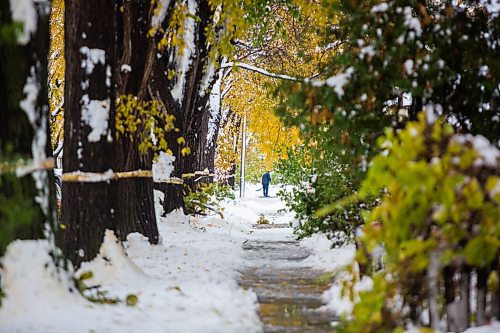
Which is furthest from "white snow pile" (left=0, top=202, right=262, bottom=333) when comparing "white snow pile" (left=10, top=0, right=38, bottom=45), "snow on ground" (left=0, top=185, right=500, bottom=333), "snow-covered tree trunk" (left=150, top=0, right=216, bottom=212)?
"snow-covered tree trunk" (left=150, top=0, right=216, bottom=212)

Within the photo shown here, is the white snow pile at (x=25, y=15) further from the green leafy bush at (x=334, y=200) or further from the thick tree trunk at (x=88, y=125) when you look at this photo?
the green leafy bush at (x=334, y=200)

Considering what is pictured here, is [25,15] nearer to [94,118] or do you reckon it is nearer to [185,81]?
[94,118]

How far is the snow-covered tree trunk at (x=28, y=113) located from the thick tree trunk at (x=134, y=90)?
3.34m

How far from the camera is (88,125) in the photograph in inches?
301

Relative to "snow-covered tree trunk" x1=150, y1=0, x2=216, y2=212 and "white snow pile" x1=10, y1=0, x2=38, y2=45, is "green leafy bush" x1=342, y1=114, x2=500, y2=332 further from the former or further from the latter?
"snow-covered tree trunk" x1=150, y1=0, x2=216, y2=212

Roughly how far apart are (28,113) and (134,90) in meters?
4.69

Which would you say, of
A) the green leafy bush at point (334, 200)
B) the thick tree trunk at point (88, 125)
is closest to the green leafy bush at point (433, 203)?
the thick tree trunk at point (88, 125)

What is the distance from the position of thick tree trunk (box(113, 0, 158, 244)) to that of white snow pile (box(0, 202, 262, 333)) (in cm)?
173

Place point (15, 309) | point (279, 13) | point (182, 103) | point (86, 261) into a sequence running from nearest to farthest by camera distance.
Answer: point (15, 309) < point (86, 261) < point (182, 103) < point (279, 13)

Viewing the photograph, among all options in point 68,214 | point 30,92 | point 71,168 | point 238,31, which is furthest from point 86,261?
point 238,31

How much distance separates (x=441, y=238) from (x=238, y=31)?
7.21 meters

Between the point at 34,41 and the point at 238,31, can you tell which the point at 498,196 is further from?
the point at 238,31

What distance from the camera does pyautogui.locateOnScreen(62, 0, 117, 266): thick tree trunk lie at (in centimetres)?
751

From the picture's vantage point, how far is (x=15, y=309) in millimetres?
5188
